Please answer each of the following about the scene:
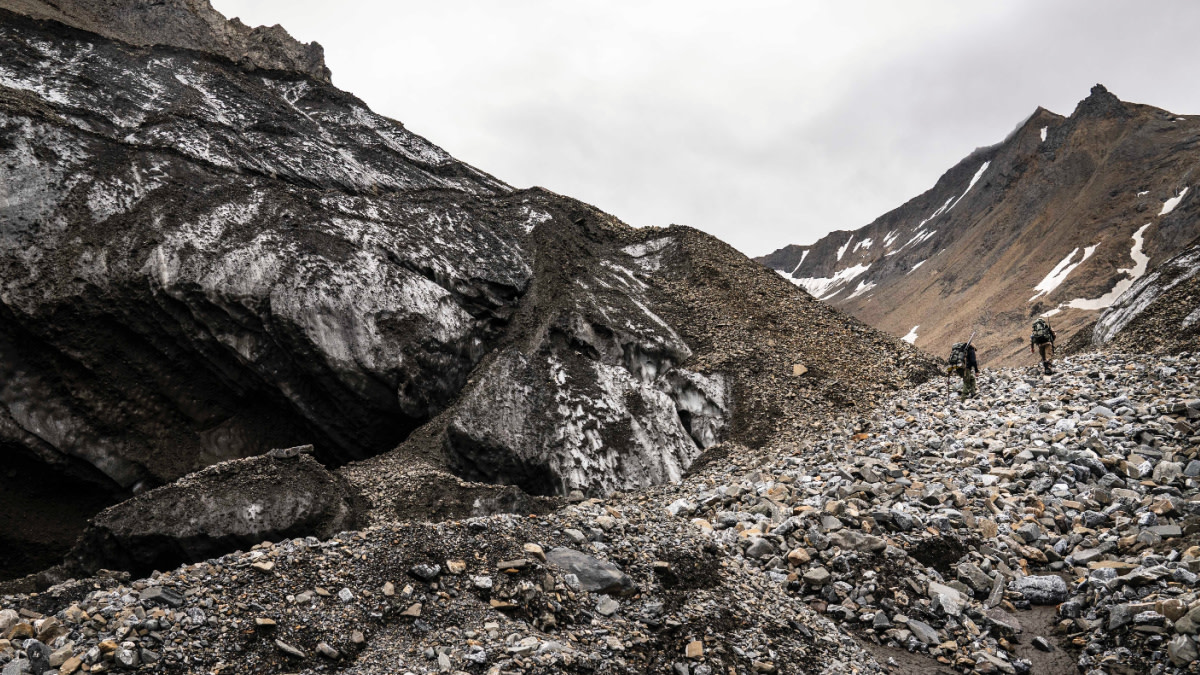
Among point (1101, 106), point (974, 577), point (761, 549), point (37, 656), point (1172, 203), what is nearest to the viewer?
point (37, 656)

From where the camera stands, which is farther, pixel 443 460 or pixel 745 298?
pixel 745 298

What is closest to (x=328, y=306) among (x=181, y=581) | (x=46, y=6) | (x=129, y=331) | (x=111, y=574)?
(x=129, y=331)

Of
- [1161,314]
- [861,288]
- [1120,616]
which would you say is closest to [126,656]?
[1120,616]

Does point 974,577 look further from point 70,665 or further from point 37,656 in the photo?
point 37,656

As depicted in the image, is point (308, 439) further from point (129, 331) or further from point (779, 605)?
point (779, 605)

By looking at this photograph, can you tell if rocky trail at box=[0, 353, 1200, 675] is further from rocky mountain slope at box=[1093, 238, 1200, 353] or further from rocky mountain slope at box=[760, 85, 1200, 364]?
rocky mountain slope at box=[760, 85, 1200, 364]

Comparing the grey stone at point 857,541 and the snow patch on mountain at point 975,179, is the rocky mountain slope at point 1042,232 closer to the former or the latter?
the snow patch on mountain at point 975,179

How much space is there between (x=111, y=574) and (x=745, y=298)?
22959 mm

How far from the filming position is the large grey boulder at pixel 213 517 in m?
11.8

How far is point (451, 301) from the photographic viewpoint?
74.5 feet

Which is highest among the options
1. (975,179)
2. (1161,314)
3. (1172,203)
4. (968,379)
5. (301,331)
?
(975,179)

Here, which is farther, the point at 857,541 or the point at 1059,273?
the point at 1059,273

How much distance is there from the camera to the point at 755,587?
31.7 ft

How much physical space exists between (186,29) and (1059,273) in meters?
96.6
